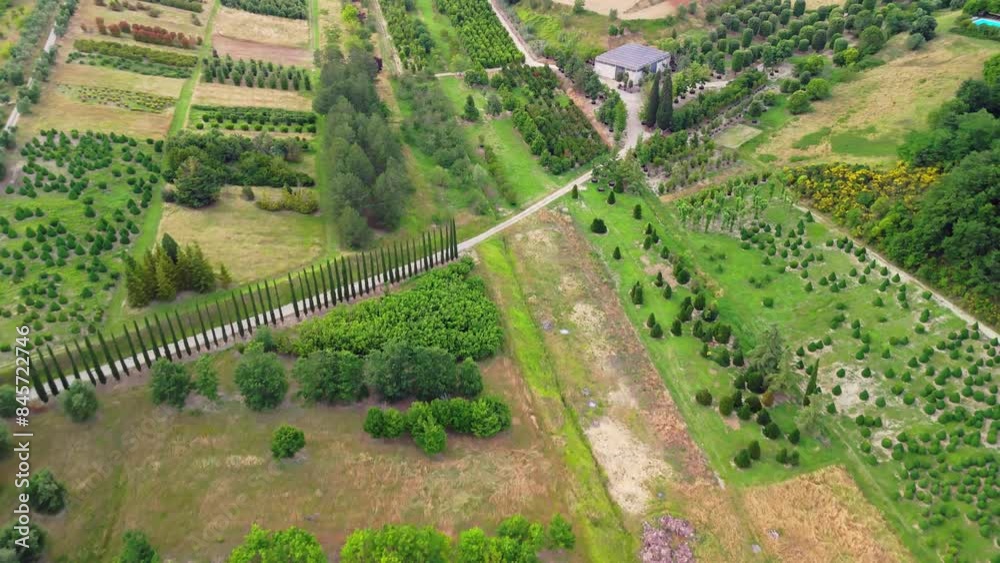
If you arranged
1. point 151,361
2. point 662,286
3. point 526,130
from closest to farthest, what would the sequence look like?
point 151,361, point 662,286, point 526,130

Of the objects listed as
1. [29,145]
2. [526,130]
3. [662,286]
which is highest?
[29,145]

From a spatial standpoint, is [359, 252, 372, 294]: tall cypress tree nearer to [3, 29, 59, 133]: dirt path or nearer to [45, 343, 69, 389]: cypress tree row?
[45, 343, 69, 389]: cypress tree row

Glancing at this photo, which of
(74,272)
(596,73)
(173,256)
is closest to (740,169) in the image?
(596,73)

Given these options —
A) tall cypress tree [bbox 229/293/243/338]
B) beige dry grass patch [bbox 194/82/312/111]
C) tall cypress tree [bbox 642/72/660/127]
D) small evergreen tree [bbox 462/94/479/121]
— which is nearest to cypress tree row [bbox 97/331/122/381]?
tall cypress tree [bbox 229/293/243/338]

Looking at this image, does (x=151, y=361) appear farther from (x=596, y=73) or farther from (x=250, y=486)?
(x=596, y=73)

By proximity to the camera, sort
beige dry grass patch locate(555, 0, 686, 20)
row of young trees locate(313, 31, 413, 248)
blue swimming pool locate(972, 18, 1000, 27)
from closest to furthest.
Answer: row of young trees locate(313, 31, 413, 248) < blue swimming pool locate(972, 18, 1000, 27) < beige dry grass patch locate(555, 0, 686, 20)

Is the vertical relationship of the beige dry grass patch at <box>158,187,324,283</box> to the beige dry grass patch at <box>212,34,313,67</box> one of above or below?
below

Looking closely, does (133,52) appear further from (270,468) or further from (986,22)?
(986,22)
